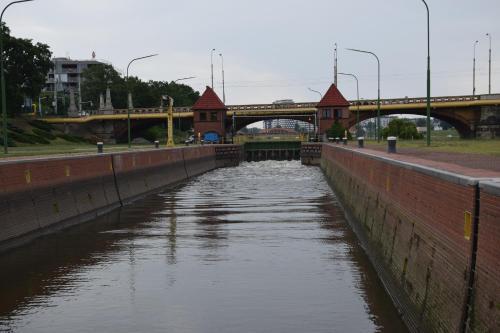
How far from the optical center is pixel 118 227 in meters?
25.9

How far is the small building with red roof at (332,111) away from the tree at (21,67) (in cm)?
4858

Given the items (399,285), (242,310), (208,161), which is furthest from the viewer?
(208,161)

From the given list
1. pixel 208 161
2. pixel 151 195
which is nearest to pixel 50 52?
pixel 208 161

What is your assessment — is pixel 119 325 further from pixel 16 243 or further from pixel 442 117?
pixel 442 117

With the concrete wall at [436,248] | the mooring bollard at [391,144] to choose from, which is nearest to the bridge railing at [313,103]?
the mooring bollard at [391,144]

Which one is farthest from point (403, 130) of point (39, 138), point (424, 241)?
point (424, 241)

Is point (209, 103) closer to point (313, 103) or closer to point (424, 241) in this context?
point (313, 103)

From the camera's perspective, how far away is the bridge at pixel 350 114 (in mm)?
104312

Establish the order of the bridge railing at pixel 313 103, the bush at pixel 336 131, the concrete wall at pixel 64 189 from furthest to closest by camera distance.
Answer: the bridge railing at pixel 313 103 → the bush at pixel 336 131 → the concrete wall at pixel 64 189

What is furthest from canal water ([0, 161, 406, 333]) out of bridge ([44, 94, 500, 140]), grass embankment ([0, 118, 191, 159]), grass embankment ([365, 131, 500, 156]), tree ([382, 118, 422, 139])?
bridge ([44, 94, 500, 140])

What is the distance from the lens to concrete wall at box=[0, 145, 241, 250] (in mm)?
20672

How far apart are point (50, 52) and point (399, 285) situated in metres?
109

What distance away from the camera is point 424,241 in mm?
13086

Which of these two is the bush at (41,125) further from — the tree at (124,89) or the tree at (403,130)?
the tree at (403,130)
